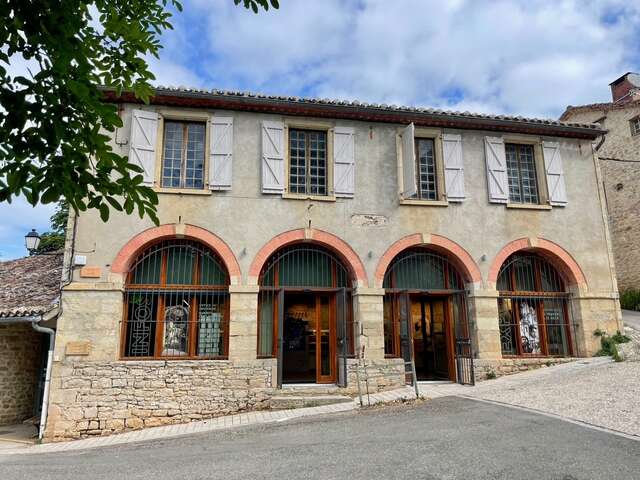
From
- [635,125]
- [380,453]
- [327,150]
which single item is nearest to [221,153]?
[327,150]

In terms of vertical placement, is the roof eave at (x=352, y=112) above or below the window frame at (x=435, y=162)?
above

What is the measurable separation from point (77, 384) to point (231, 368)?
8.88 feet

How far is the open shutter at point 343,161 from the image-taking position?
32.8 feet

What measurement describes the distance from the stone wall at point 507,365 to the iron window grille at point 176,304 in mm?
5341

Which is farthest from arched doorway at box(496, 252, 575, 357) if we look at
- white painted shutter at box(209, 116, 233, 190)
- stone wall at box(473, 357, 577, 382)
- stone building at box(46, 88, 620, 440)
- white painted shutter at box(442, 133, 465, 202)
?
white painted shutter at box(209, 116, 233, 190)

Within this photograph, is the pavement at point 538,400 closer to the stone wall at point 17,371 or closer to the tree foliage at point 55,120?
the stone wall at point 17,371

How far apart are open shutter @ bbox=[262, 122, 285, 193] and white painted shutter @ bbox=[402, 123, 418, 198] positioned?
265cm

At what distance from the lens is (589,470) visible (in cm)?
454

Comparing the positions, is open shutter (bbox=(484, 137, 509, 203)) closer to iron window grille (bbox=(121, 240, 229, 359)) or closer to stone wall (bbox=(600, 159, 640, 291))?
iron window grille (bbox=(121, 240, 229, 359))

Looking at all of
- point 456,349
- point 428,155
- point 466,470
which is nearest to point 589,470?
point 466,470

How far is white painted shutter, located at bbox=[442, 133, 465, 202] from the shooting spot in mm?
10445

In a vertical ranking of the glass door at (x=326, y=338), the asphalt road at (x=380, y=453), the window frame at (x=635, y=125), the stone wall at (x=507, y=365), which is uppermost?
the window frame at (x=635, y=125)

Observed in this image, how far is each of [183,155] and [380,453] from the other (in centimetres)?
712

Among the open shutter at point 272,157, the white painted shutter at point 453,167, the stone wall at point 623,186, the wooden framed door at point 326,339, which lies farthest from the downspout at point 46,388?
the stone wall at point 623,186
